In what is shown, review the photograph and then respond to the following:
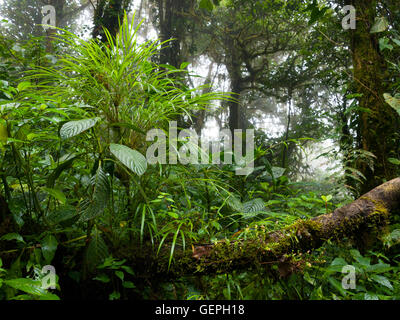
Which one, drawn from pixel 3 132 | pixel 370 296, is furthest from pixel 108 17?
pixel 370 296

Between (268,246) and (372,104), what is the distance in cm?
124

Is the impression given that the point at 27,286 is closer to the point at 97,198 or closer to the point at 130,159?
the point at 97,198

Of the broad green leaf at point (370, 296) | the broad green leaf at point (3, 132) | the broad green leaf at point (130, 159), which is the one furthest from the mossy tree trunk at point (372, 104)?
the broad green leaf at point (3, 132)

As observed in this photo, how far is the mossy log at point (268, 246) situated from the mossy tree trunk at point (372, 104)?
53 centimetres

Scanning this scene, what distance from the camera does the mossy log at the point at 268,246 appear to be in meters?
0.96

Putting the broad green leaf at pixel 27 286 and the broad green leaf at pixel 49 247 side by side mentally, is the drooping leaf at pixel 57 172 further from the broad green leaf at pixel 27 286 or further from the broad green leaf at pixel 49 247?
the broad green leaf at pixel 27 286

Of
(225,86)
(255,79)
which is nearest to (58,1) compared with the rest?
(225,86)

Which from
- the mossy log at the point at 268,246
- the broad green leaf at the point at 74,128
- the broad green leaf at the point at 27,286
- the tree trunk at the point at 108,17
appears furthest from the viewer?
the tree trunk at the point at 108,17

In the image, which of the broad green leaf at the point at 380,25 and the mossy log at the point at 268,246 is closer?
the mossy log at the point at 268,246

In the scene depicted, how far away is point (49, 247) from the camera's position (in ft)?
2.81

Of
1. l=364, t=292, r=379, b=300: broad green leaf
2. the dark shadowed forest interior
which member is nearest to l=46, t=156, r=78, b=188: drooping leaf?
the dark shadowed forest interior

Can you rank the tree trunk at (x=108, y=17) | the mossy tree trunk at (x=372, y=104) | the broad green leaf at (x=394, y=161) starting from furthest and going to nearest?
1. the tree trunk at (x=108, y=17)
2. the mossy tree trunk at (x=372, y=104)
3. the broad green leaf at (x=394, y=161)

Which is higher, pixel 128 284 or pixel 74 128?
pixel 74 128

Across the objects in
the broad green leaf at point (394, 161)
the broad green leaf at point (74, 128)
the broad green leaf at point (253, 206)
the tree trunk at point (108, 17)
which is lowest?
the broad green leaf at point (253, 206)
